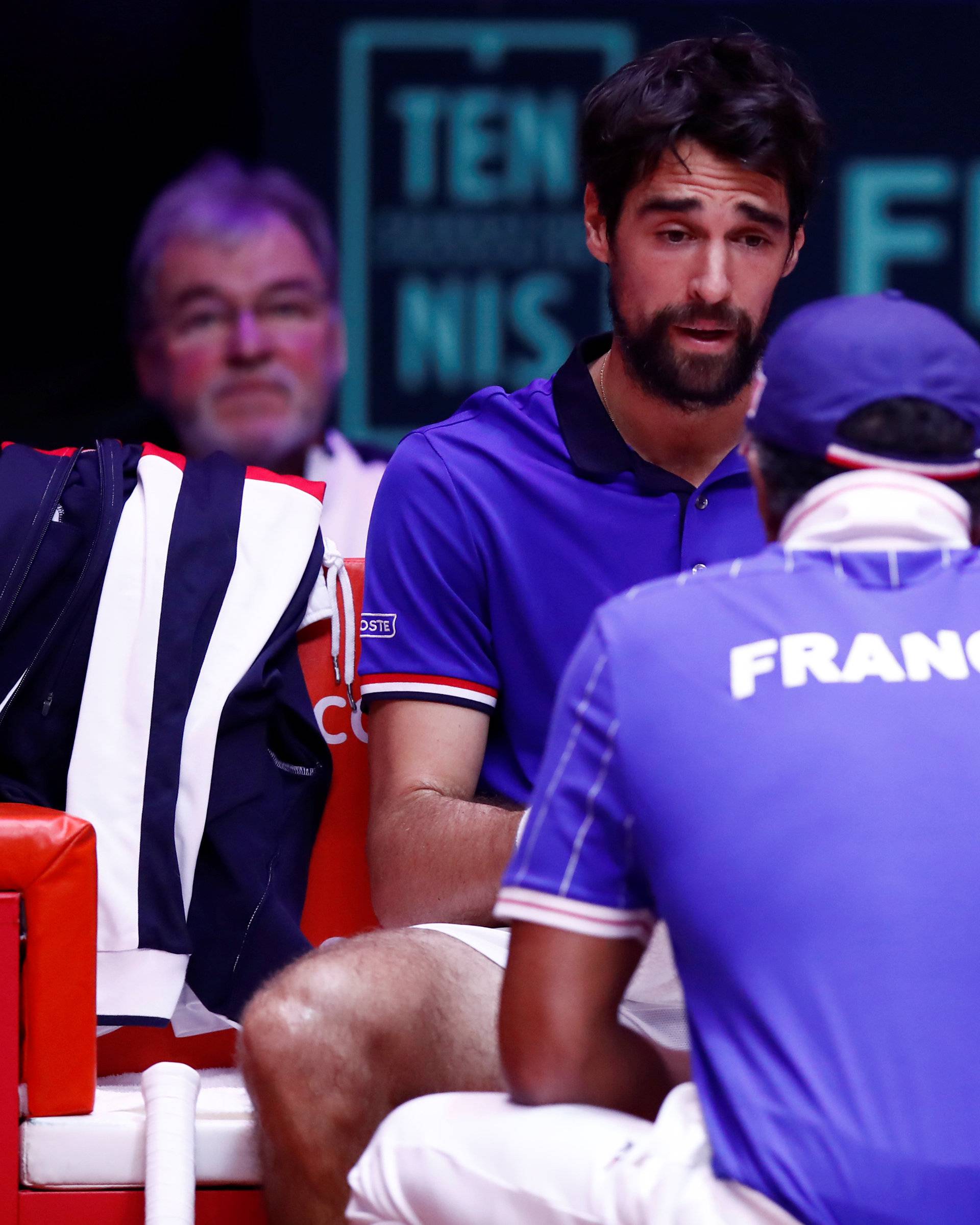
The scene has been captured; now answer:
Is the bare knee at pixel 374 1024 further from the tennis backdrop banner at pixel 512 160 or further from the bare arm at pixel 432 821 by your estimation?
the tennis backdrop banner at pixel 512 160

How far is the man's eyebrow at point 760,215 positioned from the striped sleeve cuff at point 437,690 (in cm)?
61

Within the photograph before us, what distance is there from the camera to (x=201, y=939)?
1760 millimetres

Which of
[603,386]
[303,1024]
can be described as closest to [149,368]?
[603,386]

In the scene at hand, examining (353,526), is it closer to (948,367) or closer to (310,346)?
(310,346)

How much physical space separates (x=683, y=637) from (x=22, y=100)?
2.72m

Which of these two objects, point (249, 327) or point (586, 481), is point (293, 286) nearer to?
point (249, 327)

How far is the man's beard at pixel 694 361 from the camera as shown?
1858 mm

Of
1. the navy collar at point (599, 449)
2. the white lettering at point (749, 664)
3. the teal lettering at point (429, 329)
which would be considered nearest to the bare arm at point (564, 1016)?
the white lettering at point (749, 664)

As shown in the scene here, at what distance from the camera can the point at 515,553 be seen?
1819mm

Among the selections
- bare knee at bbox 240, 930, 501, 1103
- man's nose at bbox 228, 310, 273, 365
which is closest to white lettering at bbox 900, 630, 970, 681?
bare knee at bbox 240, 930, 501, 1103

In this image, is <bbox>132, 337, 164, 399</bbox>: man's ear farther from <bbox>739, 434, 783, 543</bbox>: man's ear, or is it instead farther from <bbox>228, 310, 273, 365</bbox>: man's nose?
<bbox>739, 434, 783, 543</bbox>: man's ear

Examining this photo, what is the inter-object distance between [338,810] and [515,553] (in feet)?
1.20

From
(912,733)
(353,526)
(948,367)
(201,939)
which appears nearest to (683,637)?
(912,733)

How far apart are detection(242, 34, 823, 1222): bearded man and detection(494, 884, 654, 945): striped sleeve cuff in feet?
1.88
